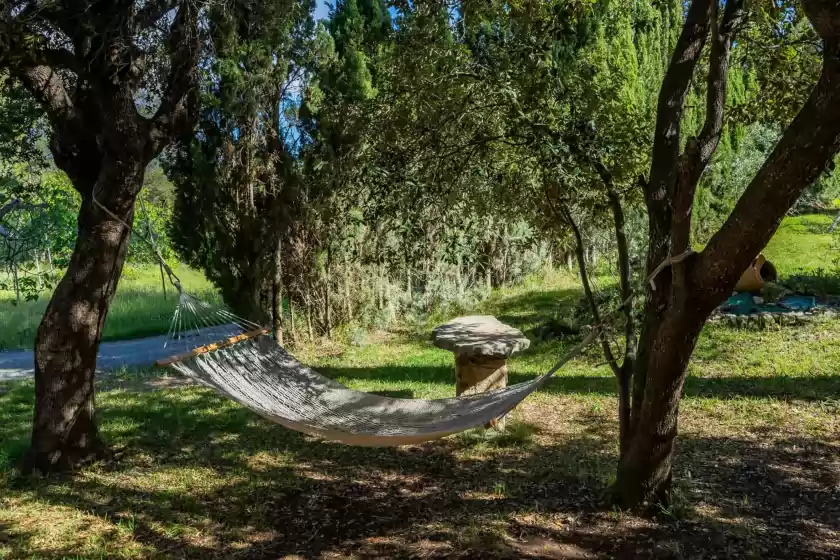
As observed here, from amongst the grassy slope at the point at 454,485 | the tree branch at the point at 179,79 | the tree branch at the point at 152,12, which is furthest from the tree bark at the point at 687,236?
the tree branch at the point at 152,12

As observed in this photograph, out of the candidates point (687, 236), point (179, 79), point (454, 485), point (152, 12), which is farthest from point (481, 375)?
point (152, 12)

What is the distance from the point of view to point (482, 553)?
221 centimetres

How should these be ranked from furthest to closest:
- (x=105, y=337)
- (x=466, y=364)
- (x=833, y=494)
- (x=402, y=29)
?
(x=105, y=337) → (x=466, y=364) → (x=402, y=29) → (x=833, y=494)

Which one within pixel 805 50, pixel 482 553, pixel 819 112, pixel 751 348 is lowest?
pixel 482 553

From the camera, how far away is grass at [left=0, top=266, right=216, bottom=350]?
7.26 metres

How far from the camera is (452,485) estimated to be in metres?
2.88

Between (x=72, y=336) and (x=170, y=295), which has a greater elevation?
(x=170, y=295)

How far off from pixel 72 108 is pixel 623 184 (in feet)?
8.10

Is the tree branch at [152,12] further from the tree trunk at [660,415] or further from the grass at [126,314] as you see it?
the grass at [126,314]

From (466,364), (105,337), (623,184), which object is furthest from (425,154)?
(105,337)

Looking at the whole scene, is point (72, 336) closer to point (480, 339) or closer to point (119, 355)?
point (480, 339)

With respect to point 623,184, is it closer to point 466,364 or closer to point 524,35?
point 524,35

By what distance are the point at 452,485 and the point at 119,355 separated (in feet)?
15.0

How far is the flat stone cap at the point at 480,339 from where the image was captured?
3.44m
